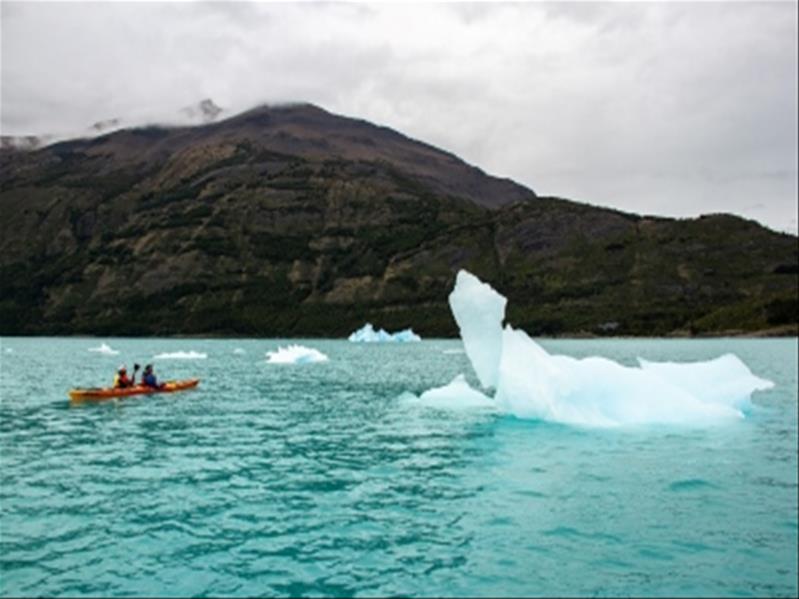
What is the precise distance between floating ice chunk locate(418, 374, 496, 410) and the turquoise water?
22.7 feet

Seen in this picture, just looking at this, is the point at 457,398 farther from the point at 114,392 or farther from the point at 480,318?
the point at 114,392

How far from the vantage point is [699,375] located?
33438 millimetres

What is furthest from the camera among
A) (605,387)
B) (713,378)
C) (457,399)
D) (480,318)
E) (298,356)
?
(298,356)

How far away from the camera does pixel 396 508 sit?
58.0 ft

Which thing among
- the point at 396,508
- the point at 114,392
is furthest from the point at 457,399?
the point at 396,508

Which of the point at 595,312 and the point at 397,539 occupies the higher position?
the point at 595,312

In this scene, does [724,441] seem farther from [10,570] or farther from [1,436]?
[1,436]

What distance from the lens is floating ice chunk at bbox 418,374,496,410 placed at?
4075cm

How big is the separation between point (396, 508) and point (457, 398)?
2402 centimetres

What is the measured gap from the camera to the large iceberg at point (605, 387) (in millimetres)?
30156

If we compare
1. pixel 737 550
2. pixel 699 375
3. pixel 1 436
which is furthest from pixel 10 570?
pixel 699 375

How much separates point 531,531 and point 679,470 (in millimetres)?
7662

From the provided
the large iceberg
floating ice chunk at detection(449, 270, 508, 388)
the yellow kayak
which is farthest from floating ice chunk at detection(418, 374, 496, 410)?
the yellow kayak

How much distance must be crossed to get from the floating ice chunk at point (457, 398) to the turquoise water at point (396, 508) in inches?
273
